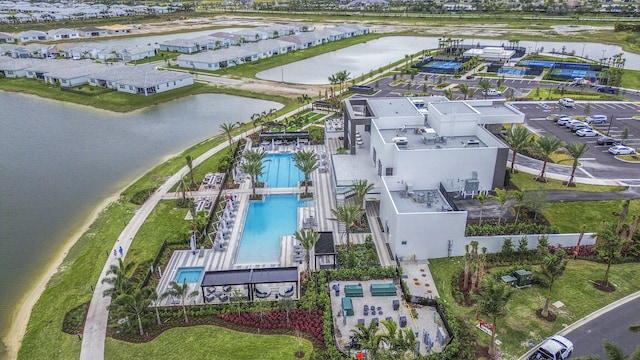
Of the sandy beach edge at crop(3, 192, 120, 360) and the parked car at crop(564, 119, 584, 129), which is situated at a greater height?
the parked car at crop(564, 119, 584, 129)

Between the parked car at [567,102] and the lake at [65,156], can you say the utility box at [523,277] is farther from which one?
the parked car at [567,102]

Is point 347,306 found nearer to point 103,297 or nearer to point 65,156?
point 103,297

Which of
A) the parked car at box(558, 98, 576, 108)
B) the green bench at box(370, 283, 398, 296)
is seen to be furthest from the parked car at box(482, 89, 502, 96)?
the green bench at box(370, 283, 398, 296)

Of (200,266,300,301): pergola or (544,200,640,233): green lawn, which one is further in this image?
(544,200,640,233): green lawn

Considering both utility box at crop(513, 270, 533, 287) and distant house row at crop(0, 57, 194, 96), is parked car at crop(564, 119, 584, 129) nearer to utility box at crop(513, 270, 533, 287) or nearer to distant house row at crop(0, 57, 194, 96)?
utility box at crop(513, 270, 533, 287)

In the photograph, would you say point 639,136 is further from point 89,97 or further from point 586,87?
point 89,97

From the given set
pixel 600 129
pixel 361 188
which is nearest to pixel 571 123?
pixel 600 129

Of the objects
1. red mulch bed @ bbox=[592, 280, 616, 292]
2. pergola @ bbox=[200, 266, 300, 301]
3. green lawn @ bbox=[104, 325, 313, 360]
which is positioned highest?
pergola @ bbox=[200, 266, 300, 301]

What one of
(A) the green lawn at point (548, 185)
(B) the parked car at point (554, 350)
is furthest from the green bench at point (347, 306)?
(A) the green lawn at point (548, 185)
